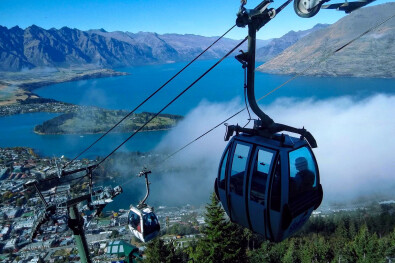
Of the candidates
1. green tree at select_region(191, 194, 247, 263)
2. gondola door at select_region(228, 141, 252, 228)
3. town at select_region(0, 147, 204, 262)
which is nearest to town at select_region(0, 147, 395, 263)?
town at select_region(0, 147, 204, 262)

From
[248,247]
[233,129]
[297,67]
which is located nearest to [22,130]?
[248,247]

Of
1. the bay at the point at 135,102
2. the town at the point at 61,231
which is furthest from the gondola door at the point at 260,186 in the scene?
the bay at the point at 135,102

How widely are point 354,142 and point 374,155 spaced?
28.4m

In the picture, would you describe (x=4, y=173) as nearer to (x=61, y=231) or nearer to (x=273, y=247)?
(x=61, y=231)

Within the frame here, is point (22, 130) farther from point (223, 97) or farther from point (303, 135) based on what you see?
point (303, 135)

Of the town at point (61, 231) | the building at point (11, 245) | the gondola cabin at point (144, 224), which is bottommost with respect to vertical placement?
the building at point (11, 245)

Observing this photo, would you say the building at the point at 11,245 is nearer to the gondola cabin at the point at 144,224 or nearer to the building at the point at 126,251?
the building at the point at 126,251

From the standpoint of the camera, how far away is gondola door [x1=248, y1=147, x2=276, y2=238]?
13.2 feet

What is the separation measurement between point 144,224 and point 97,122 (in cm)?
8025

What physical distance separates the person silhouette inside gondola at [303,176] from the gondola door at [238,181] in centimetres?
A: 74

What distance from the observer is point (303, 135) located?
4.35m

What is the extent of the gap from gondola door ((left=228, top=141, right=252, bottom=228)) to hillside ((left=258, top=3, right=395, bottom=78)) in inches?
4558

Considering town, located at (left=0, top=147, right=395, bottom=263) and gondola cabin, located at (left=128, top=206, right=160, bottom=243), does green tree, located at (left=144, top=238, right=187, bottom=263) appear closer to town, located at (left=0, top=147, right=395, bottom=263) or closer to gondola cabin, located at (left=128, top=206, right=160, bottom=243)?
gondola cabin, located at (left=128, top=206, right=160, bottom=243)

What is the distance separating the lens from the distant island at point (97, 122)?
256ft
